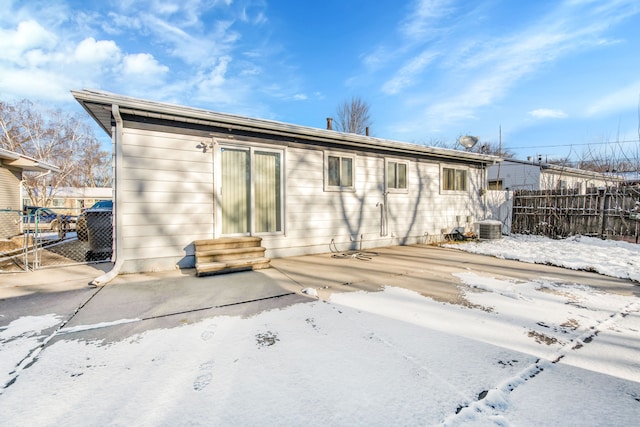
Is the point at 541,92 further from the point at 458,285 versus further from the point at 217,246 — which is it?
the point at 217,246

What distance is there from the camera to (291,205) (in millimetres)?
5461

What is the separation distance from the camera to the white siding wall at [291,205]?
13.5 feet

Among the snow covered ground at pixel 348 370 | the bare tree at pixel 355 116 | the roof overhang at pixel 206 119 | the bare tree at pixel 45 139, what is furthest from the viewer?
the bare tree at pixel 355 116

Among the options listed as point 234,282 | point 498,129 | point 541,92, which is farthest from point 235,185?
point 498,129

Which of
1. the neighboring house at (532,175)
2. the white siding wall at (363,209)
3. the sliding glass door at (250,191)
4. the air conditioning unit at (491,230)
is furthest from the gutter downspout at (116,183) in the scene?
the neighboring house at (532,175)

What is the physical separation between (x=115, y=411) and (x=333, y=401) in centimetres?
114

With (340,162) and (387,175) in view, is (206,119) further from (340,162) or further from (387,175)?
(387,175)

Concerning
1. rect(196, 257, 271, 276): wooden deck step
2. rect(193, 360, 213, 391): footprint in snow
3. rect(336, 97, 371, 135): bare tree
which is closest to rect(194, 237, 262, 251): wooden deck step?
rect(196, 257, 271, 276): wooden deck step

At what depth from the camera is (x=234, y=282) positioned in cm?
371

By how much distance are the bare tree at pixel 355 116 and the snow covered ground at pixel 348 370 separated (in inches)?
711

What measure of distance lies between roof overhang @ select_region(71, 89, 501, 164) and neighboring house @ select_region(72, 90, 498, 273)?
18 millimetres

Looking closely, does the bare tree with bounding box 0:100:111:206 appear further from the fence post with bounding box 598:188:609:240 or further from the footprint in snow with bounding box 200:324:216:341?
the fence post with bounding box 598:188:609:240

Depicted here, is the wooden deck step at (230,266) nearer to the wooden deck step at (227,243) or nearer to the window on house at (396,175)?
the wooden deck step at (227,243)

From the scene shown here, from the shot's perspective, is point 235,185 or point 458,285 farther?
point 235,185
